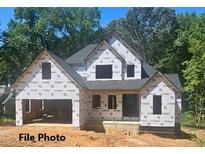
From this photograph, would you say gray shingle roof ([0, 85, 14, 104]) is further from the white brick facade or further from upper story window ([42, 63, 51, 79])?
upper story window ([42, 63, 51, 79])

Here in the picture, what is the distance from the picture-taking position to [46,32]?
7.88 meters

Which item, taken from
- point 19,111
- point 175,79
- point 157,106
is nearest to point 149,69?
point 175,79

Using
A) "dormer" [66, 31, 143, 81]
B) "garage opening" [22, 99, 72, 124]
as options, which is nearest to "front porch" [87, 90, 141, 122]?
"dormer" [66, 31, 143, 81]

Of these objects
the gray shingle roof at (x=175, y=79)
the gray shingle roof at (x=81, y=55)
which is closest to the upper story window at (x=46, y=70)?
the gray shingle roof at (x=81, y=55)

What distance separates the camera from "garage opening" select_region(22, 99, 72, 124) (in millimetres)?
8305

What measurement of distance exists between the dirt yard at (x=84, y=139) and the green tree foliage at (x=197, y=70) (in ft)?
2.45

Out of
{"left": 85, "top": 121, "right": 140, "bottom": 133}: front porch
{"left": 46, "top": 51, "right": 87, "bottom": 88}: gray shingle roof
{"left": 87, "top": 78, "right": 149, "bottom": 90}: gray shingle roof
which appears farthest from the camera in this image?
{"left": 87, "top": 78, "right": 149, "bottom": 90}: gray shingle roof

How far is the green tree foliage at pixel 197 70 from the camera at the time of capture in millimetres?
7789

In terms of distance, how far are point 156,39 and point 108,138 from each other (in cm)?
255

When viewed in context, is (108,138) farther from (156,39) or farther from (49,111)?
(156,39)

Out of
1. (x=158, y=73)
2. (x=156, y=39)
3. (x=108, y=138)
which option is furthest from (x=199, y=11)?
(x=108, y=138)

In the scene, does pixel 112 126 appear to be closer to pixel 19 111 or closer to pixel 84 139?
pixel 84 139

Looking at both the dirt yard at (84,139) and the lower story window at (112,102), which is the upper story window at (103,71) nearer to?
the lower story window at (112,102)

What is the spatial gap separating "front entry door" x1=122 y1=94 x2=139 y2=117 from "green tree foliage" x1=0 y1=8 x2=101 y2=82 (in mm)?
1853
